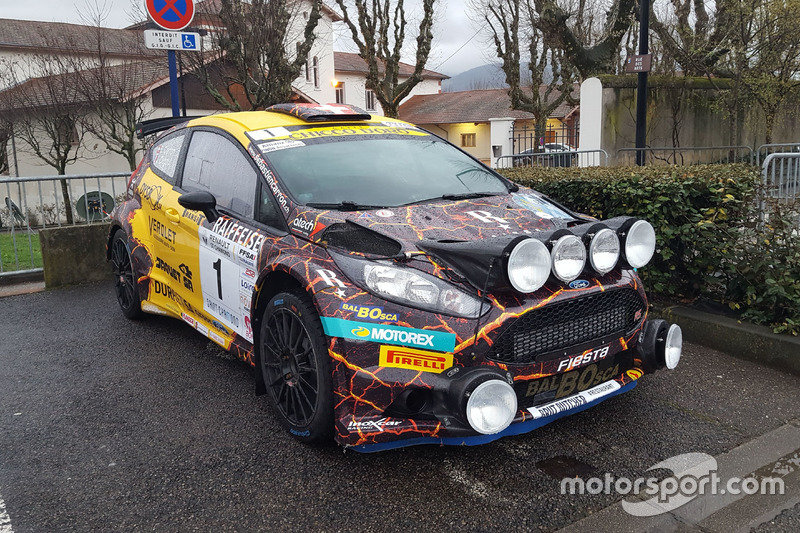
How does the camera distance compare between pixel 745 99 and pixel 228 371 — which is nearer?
pixel 228 371

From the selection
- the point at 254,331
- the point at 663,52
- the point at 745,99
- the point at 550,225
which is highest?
the point at 663,52

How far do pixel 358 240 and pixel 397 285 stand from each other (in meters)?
0.37

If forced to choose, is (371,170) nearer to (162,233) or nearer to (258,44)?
(162,233)

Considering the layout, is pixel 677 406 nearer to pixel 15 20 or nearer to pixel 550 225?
pixel 550 225

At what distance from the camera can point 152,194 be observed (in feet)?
16.1

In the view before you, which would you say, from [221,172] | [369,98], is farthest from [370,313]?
[369,98]

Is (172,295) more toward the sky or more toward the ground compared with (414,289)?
more toward the ground

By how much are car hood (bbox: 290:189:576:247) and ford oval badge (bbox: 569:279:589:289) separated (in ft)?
1.24

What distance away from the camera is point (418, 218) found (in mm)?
3393

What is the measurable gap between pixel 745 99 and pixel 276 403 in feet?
42.2

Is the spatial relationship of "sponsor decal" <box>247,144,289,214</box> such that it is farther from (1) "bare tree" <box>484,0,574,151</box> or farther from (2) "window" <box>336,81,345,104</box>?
(2) "window" <box>336,81,345,104</box>

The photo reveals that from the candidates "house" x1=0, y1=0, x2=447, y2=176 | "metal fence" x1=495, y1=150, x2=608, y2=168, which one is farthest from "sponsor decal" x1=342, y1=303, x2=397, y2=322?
"house" x1=0, y1=0, x2=447, y2=176

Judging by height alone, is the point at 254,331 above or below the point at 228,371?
above

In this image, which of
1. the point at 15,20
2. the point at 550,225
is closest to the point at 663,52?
the point at 550,225
